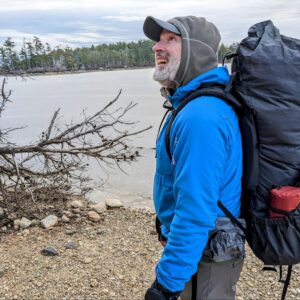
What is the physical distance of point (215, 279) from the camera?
5.65 ft

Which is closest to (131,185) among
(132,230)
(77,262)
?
(132,230)

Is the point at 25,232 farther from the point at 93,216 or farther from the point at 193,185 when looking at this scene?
the point at 193,185

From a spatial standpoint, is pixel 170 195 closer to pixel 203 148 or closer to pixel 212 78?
pixel 203 148

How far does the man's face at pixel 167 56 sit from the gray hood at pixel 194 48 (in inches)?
0.9

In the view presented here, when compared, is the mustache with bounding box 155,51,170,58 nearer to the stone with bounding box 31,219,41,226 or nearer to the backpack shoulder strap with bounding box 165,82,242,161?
the backpack shoulder strap with bounding box 165,82,242,161

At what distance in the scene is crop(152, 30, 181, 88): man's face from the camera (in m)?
1.78

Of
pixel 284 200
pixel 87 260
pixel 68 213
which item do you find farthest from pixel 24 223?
pixel 284 200

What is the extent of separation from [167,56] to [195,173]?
23.8 inches

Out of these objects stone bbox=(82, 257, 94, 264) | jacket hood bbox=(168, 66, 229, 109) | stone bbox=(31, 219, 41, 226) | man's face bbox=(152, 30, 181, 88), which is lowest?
stone bbox=(31, 219, 41, 226)

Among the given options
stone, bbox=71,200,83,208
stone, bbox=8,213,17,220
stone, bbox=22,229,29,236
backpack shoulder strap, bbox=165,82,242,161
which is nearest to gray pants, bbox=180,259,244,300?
backpack shoulder strap, bbox=165,82,242,161

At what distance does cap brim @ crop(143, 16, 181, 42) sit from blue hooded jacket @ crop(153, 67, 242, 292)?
40 centimetres

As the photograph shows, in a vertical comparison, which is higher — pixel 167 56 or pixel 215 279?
pixel 167 56

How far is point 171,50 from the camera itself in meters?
1.78

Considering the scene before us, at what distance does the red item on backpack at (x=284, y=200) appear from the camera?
1.55m
